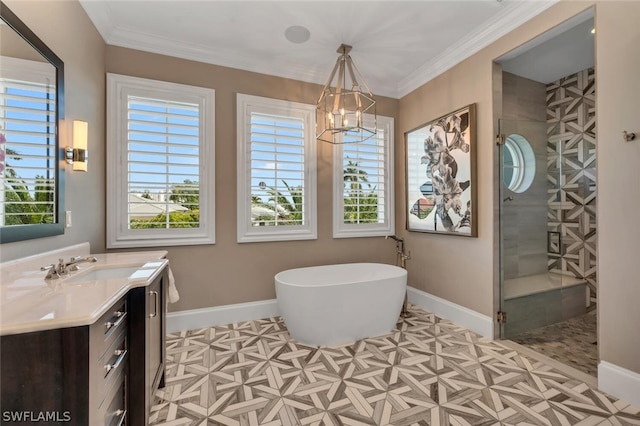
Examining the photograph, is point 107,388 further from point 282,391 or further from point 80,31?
point 80,31

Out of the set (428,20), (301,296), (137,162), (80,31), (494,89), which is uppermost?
(428,20)

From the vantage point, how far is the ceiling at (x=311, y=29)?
2.31m

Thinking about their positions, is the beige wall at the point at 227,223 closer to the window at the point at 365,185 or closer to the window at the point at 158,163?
the window at the point at 158,163

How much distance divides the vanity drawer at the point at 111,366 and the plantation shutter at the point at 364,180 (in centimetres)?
260

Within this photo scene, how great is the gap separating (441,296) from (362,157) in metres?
1.88

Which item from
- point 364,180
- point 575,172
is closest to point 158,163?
point 364,180

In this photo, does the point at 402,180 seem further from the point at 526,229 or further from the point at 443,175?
the point at 526,229

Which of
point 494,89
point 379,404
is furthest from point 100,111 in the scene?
point 494,89

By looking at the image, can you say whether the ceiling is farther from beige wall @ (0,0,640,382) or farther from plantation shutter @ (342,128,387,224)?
plantation shutter @ (342,128,387,224)

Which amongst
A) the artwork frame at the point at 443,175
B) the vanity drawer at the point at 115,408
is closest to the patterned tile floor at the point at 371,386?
the vanity drawer at the point at 115,408

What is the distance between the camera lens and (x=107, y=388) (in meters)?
1.14

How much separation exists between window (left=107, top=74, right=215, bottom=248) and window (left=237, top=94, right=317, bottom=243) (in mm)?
339

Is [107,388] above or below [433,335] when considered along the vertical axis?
above

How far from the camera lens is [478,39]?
8.83 ft
